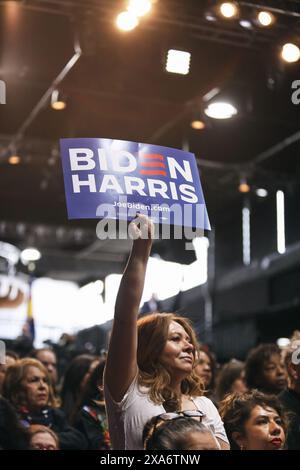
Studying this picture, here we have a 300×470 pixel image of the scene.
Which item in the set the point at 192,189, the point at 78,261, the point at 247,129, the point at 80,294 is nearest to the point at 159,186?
the point at 192,189

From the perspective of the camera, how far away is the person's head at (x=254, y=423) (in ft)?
9.66

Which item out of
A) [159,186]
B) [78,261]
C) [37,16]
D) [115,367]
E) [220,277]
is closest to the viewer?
[115,367]

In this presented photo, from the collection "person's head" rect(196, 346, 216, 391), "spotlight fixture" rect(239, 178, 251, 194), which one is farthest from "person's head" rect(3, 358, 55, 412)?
"spotlight fixture" rect(239, 178, 251, 194)

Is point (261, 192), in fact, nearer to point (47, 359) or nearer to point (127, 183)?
point (47, 359)

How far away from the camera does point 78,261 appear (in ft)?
60.3

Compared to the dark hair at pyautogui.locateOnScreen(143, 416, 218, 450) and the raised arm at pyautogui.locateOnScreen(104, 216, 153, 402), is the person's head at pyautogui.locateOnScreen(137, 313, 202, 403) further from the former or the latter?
the dark hair at pyautogui.locateOnScreen(143, 416, 218, 450)

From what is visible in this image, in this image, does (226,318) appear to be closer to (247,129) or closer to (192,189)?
(247,129)

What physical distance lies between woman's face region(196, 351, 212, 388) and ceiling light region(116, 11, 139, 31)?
311 cm

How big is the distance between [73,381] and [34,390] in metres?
0.74

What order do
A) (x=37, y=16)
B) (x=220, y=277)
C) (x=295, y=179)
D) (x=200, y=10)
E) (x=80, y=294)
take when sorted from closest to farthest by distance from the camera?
(x=200, y=10), (x=37, y=16), (x=295, y=179), (x=220, y=277), (x=80, y=294)

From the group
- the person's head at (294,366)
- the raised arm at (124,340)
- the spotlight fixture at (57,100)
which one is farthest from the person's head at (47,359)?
the spotlight fixture at (57,100)

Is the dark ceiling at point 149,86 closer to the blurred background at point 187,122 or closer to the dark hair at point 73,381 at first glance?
the blurred background at point 187,122

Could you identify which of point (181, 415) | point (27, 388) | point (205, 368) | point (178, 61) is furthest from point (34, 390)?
point (178, 61)

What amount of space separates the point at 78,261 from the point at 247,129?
9139 mm
